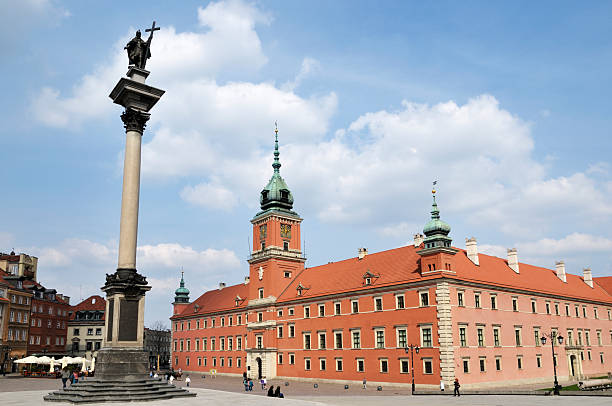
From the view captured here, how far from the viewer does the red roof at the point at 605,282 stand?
7156 cm

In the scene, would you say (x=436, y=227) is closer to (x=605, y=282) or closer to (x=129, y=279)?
(x=129, y=279)

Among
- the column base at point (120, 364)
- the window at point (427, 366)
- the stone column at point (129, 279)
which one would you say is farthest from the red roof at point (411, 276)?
the column base at point (120, 364)

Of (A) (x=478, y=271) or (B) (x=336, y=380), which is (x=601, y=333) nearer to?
(A) (x=478, y=271)

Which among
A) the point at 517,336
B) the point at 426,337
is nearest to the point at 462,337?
the point at 426,337

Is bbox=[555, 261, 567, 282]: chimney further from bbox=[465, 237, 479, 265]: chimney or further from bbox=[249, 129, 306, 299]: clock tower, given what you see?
bbox=[249, 129, 306, 299]: clock tower

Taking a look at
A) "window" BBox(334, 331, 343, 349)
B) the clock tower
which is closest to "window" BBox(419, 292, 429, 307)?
"window" BBox(334, 331, 343, 349)

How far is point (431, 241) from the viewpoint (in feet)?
159

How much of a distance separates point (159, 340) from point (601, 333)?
122804mm

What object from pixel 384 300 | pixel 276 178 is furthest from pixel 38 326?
pixel 384 300

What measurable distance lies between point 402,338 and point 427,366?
150 inches

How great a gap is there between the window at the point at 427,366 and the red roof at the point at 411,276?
7183 millimetres

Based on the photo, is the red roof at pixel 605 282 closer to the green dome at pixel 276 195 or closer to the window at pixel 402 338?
the window at pixel 402 338

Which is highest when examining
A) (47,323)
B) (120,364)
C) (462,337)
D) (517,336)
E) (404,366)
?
(47,323)

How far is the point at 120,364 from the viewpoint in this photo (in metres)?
23.8
